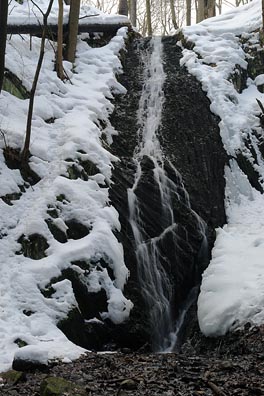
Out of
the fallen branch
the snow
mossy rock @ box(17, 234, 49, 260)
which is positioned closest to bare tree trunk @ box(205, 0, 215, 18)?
the fallen branch

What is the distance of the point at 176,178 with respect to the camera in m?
9.61

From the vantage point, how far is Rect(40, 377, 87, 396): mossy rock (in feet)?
12.9

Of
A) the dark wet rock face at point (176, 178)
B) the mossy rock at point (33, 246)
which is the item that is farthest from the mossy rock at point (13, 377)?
the dark wet rock face at point (176, 178)

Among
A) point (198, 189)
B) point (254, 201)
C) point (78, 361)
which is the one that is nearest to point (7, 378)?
point (78, 361)

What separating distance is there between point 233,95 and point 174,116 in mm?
1858

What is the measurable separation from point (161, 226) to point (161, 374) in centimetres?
414

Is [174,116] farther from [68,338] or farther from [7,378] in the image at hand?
[7,378]

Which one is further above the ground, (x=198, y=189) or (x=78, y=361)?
(x=198, y=189)

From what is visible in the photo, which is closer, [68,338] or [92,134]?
[68,338]

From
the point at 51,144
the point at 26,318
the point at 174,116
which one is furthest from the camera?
the point at 174,116

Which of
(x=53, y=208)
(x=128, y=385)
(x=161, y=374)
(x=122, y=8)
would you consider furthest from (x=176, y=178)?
(x=122, y=8)

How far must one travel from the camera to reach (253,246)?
8273mm

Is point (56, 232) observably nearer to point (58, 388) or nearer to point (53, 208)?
point (53, 208)

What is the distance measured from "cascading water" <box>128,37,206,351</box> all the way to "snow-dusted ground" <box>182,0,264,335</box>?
819 mm
